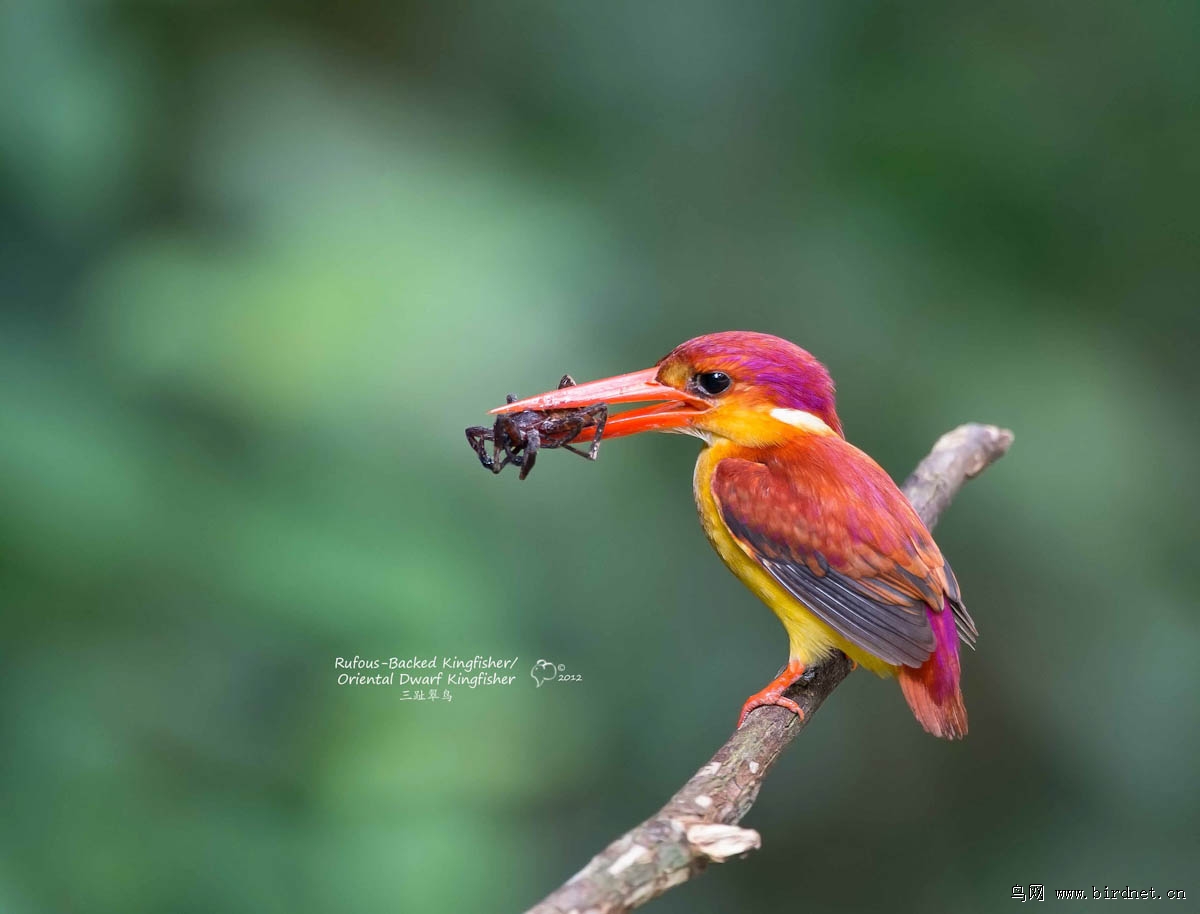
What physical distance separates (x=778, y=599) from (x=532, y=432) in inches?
20.3

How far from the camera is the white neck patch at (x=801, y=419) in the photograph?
2119mm

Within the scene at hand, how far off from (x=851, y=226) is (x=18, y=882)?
242 cm

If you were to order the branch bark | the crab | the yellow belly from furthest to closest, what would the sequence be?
the yellow belly → the crab → the branch bark

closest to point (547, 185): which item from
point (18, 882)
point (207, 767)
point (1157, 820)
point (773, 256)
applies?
point (773, 256)

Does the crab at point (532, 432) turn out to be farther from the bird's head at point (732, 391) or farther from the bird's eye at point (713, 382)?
the bird's eye at point (713, 382)

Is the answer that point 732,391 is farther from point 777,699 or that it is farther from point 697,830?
point 697,830

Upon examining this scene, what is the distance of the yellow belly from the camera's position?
6.80 ft

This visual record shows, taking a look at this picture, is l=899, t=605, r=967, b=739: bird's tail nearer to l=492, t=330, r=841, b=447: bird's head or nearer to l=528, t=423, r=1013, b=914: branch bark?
l=528, t=423, r=1013, b=914: branch bark

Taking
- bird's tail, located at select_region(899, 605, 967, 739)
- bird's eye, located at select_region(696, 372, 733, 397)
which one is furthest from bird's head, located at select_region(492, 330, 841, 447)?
bird's tail, located at select_region(899, 605, 967, 739)

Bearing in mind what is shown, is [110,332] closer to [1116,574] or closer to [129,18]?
[129,18]

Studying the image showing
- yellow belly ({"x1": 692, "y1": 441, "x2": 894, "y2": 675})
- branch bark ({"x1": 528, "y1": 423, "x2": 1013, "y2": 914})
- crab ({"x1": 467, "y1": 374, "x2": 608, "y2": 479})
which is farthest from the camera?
yellow belly ({"x1": 692, "y1": 441, "x2": 894, "y2": 675})

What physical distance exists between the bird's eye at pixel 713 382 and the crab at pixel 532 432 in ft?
0.64

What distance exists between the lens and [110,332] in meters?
2.49

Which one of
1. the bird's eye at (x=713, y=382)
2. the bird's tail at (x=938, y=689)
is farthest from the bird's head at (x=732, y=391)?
the bird's tail at (x=938, y=689)
